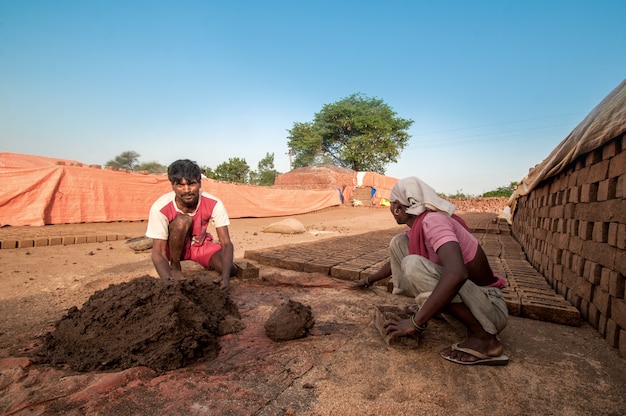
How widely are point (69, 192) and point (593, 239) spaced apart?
8.59 metres

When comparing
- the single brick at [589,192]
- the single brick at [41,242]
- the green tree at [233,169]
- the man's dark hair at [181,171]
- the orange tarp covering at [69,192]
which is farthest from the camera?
the green tree at [233,169]

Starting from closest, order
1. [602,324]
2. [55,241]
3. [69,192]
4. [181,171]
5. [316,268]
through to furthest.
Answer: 1. [602,324]
2. [181,171]
3. [316,268]
4. [55,241]
5. [69,192]

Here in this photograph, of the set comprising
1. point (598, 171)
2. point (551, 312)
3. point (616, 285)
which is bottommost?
point (551, 312)

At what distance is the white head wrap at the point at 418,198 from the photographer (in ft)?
5.87

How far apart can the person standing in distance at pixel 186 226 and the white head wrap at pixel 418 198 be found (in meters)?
1.48

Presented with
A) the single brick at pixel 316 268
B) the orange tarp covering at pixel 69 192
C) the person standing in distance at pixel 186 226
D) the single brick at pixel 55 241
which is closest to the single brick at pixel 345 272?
the single brick at pixel 316 268

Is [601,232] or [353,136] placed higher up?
[353,136]

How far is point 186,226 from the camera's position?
2.91 metres

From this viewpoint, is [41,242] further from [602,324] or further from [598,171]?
[598,171]

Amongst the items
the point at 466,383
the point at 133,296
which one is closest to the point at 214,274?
the point at 133,296

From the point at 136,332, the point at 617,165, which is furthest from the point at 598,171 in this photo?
the point at 136,332

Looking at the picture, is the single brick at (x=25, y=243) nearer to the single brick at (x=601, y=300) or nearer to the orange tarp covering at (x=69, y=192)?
the orange tarp covering at (x=69, y=192)

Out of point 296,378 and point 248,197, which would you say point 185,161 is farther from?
point 248,197

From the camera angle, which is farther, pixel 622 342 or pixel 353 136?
pixel 353 136
